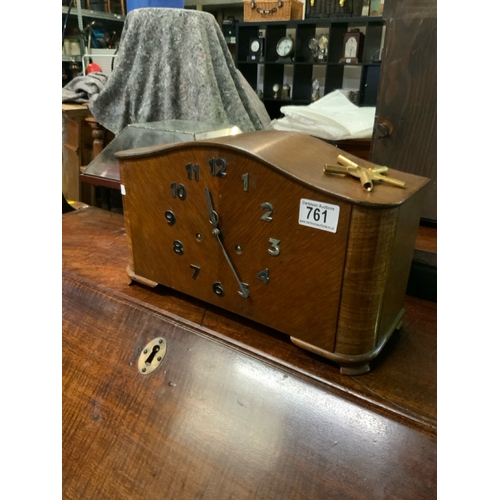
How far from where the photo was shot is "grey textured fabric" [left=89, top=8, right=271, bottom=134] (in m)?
1.23

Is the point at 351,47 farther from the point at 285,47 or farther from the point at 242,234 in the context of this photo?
the point at 242,234

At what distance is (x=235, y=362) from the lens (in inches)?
25.8

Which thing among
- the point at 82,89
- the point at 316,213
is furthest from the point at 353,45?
the point at 316,213

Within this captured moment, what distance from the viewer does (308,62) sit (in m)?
3.31

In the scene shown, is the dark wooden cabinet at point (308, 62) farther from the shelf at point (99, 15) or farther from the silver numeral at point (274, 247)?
the silver numeral at point (274, 247)

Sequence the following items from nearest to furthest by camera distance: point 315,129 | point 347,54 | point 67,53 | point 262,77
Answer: point 315,129
point 67,53
point 347,54
point 262,77

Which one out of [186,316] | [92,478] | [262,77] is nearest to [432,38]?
[186,316]

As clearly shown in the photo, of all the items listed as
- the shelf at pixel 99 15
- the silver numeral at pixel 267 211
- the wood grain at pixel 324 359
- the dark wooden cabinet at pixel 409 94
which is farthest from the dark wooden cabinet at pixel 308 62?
the silver numeral at pixel 267 211

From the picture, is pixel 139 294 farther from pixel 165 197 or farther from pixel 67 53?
pixel 67 53

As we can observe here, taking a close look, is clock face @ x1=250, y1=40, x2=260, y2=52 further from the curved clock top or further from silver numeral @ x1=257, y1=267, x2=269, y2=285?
silver numeral @ x1=257, y1=267, x2=269, y2=285

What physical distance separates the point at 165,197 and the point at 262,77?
10.9 ft

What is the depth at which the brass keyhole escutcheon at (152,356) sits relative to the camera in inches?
28.0

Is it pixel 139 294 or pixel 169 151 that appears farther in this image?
pixel 139 294

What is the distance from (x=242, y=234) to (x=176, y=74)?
2.76 ft
